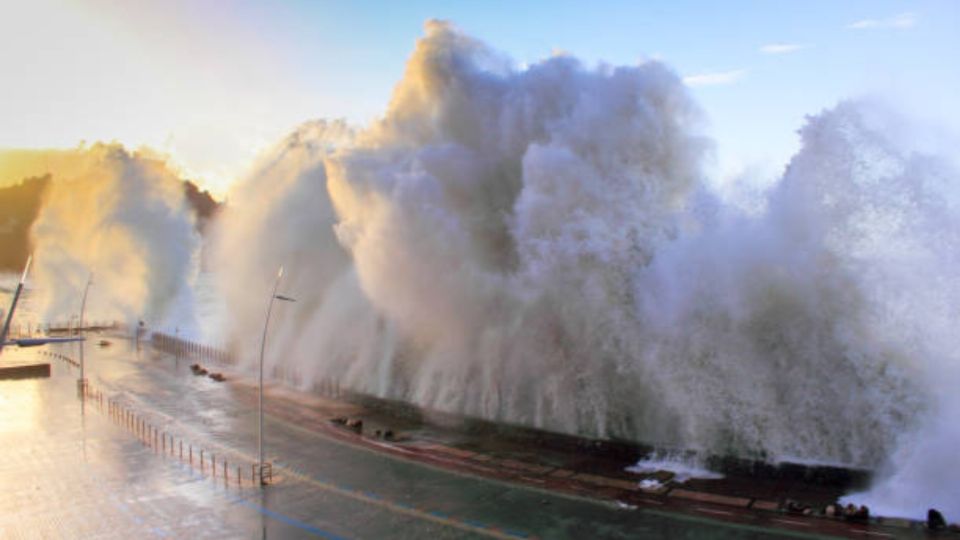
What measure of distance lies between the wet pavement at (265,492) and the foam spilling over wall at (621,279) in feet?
14.1

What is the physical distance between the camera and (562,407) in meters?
22.1

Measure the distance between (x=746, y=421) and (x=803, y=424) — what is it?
1.37m

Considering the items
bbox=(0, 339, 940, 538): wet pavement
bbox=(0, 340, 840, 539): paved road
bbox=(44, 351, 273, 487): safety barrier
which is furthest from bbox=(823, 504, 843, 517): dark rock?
bbox=(44, 351, 273, 487): safety barrier

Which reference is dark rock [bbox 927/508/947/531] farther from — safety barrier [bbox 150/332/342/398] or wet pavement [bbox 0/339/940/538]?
safety barrier [bbox 150/332/342/398]

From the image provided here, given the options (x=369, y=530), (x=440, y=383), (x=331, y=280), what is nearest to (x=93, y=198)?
(x=331, y=280)

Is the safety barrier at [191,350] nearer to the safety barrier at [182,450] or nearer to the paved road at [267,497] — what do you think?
the safety barrier at [182,450]

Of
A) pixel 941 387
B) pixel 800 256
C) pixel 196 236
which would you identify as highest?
pixel 196 236

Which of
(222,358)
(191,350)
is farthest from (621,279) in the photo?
(191,350)

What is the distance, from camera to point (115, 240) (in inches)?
2249

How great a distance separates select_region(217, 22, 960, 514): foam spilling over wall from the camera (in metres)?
18.3

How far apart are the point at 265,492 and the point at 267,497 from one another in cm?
39

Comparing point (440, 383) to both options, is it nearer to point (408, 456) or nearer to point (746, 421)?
point (408, 456)

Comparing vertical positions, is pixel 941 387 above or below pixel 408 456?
above

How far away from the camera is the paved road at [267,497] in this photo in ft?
47.3
